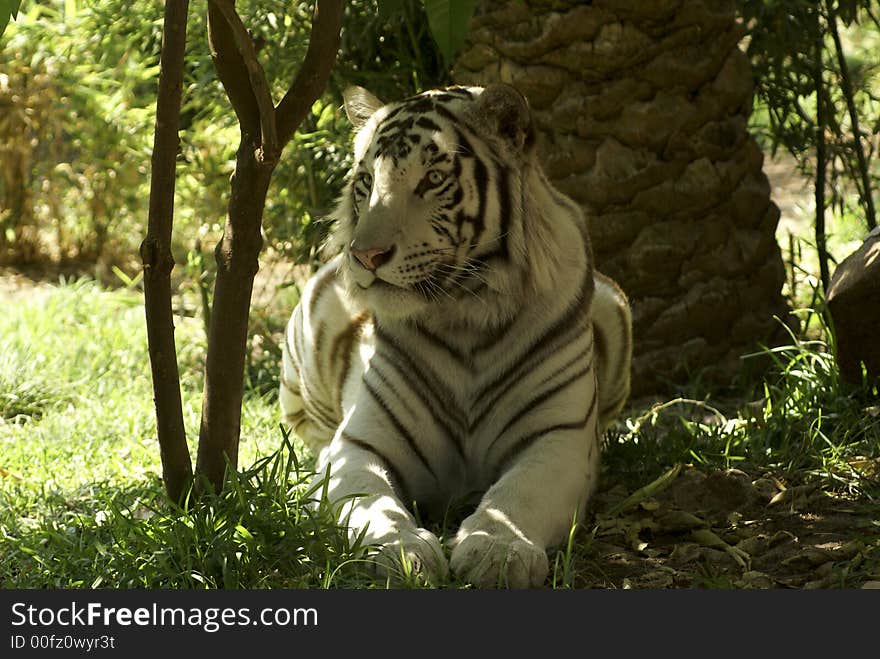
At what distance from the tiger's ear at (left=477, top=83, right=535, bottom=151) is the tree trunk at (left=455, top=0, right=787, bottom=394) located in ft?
5.23

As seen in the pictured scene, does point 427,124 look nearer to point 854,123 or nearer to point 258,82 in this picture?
point 258,82

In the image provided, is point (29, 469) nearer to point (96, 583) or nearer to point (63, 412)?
point (63, 412)

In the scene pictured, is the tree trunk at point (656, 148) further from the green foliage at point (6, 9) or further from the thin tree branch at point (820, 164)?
the green foliage at point (6, 9)

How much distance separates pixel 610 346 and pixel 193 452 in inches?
60.7

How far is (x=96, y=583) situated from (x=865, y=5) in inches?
172

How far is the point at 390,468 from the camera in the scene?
3434mm

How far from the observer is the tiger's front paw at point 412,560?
282 cm

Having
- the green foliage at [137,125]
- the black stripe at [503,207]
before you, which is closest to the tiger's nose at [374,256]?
the black stripe at [503,207]

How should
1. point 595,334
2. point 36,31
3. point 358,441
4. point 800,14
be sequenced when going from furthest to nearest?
point 36,31, point 800,14, point 595,334, point 358,441

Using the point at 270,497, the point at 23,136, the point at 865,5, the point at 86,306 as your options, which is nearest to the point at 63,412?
the point at 86,306

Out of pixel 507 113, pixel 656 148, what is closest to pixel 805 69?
pixel 656 148

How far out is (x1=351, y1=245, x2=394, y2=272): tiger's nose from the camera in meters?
3.19

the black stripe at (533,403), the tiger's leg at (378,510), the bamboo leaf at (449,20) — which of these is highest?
the bamboo leaf at (449,20)

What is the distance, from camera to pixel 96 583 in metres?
2.83
